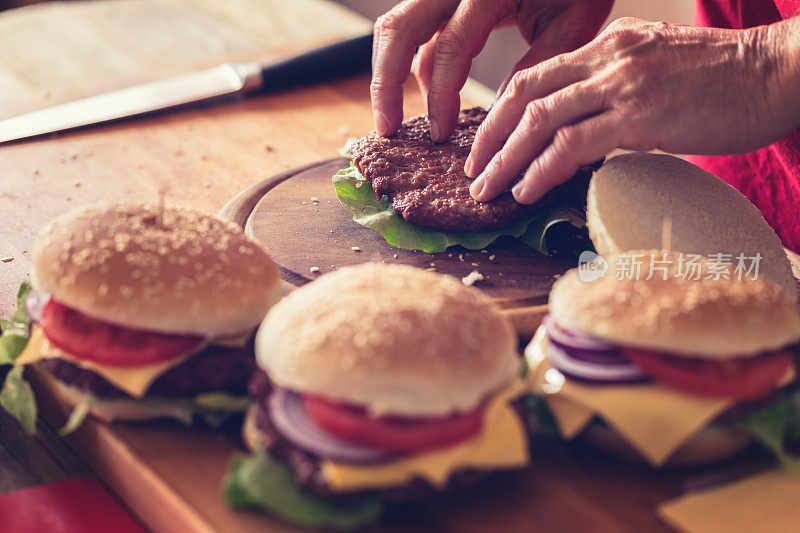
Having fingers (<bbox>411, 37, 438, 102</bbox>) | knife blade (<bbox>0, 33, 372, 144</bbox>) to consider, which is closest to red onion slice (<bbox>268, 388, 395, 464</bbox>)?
fingers (<bbox>411, 37, 438, 102</bbox>)

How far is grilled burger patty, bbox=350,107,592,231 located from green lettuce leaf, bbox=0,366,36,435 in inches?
46.0

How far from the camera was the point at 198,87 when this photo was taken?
3789 millimetres

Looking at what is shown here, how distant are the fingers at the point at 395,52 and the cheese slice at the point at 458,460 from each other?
4.81 ft

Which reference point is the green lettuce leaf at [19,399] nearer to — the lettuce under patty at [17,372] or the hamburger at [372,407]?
the lettuce under patty at [17,372]

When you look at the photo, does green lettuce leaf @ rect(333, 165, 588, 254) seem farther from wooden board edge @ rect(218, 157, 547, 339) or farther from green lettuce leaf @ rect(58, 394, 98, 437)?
green lettuce leaf @ rect(58, 394, 98, 437)

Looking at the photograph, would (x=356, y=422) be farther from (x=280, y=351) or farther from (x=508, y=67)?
(x=508, y=67)

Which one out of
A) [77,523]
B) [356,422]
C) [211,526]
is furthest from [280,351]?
[77,523]

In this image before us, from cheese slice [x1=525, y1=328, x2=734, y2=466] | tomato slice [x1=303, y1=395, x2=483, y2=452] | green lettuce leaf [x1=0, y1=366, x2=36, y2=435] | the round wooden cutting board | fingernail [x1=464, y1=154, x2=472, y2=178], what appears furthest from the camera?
fingernail [x1=464, y1=154, x2=472, y2=178]

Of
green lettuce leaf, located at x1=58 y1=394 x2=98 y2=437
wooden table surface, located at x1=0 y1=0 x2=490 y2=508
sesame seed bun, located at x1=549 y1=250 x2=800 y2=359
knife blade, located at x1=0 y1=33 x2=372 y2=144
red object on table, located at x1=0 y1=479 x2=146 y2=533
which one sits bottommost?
red object on table, located at x1=0 y1=479 x2=146 y2=533

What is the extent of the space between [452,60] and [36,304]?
1609 mm

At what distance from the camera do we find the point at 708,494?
174 centimetres

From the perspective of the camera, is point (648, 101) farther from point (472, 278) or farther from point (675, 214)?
point (472, 278)

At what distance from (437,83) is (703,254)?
3.69 ft

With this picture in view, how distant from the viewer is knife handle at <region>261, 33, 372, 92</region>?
3947 mm
